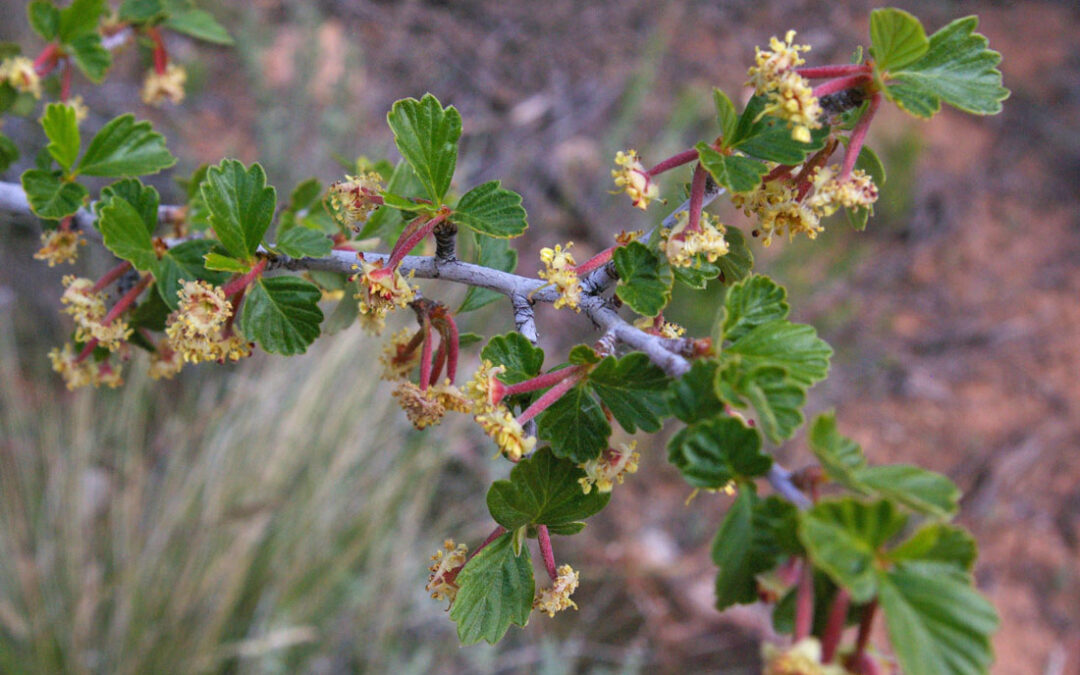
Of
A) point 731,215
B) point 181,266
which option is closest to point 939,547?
point 181,266

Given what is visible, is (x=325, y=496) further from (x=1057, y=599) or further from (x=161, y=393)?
(x=1057, y=599)

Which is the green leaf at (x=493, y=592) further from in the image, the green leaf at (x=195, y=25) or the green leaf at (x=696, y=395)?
the green leaf at (x=195, y=25)

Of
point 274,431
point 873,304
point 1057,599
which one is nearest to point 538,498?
point 274,431

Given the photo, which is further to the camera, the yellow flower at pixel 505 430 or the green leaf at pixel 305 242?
the green leaf at pixel 305 242

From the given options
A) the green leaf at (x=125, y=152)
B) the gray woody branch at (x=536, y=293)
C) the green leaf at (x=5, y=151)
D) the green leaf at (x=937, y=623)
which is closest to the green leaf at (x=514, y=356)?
the gray woody branch at (x=536, y=293)

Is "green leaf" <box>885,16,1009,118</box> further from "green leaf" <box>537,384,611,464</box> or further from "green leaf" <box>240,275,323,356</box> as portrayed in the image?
"green leaf" <box>240,275,323,356</box>

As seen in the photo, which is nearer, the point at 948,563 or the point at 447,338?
the point at 948,563
